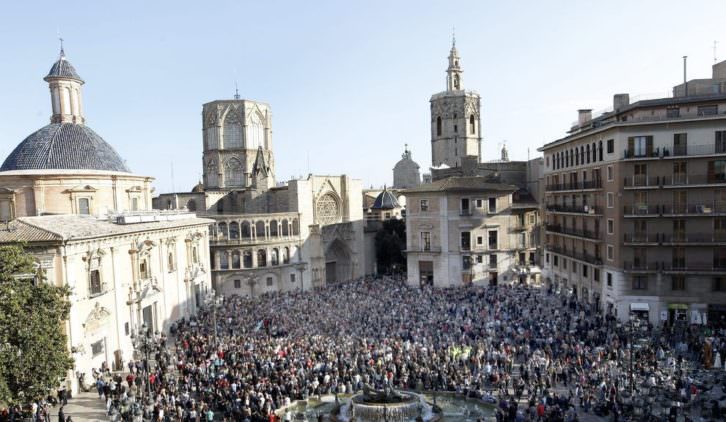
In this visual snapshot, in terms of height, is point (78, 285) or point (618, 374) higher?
point (78, 285)

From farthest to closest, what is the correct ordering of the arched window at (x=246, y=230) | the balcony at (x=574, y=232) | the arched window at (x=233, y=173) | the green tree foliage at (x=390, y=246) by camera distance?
1. the arched window at (x=233, y=173)
2. the green tree foliage at (x=390, y=246)
3. the arched window at (x=246, y=230)
4. the balcony at (x=574, y=232)

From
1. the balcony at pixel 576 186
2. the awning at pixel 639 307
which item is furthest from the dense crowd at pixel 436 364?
the balcony at pixel 576 186

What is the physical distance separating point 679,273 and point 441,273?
1869 cm

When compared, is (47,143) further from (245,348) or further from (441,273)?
(441,273)

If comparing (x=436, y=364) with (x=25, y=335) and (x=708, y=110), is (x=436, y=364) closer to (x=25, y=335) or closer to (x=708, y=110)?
(x=25, y=335)

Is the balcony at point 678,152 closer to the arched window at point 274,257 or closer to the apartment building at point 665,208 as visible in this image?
the apartment building at point 665,208

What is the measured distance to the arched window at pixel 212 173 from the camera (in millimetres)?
68006

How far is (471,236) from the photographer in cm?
4491

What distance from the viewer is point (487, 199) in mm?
44938

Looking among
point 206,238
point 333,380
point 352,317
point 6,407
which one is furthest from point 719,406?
point 206,238

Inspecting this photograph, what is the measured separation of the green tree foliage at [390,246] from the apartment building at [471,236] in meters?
13.3

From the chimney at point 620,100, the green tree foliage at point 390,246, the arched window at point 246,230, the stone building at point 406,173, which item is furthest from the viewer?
the stone building at point 406,173

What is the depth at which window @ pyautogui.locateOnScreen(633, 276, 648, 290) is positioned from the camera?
32031 millimetres

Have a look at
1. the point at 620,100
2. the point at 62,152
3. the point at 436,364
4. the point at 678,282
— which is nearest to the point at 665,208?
the point at 678,282
